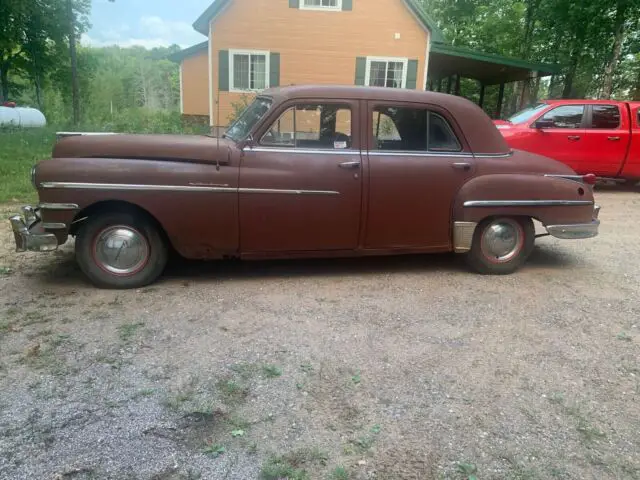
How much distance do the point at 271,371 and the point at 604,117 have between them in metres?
9.20

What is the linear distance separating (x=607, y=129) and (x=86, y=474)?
10311 millimetres

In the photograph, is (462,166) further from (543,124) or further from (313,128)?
(543,124)

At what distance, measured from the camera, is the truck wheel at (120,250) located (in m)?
4.24

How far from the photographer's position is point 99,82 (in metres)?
40.7

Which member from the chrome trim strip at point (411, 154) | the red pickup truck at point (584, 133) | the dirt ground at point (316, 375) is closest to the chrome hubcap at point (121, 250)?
the dirt ground at point (316, 375)

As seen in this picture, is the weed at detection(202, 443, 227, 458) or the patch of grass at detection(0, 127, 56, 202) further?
the patch of grass at detection(0, 127, 56, 202)

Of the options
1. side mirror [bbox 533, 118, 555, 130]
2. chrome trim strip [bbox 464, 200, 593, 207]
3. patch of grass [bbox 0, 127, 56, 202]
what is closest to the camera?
chrome trim strip [bbox 464, 200, 593, 207]

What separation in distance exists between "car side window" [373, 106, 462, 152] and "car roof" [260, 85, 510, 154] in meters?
0.10

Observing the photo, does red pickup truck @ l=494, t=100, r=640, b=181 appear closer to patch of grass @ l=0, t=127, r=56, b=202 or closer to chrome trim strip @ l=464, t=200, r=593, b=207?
chrome trim strip @ l=464, t=200, r=593, b=207

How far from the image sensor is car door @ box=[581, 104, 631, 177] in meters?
9.64

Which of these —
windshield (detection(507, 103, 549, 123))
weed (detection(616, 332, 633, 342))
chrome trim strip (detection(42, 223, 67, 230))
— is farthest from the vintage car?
windshield (detection(507, 103, 549, 123))

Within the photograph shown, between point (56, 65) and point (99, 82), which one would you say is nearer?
point (56, 65)

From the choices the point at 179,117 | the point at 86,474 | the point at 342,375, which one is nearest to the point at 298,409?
the point at 342,375

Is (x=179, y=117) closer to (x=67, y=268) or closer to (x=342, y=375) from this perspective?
(x=67, y=268)
